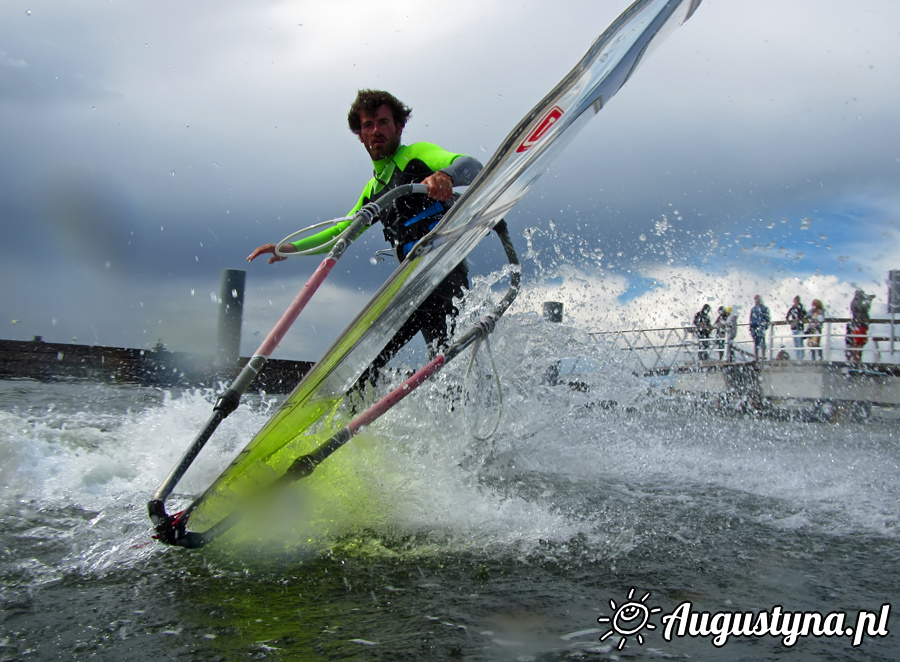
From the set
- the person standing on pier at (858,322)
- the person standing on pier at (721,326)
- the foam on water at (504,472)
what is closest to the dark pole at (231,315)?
the foam on water at (504,472)

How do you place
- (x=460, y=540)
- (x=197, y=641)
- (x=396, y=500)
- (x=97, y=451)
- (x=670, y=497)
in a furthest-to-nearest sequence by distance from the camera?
(x=97, y=451), (x=670, y=497), (x=396, y=500), (x=460, y=540), (x=197, y=641)

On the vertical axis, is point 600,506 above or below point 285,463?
below

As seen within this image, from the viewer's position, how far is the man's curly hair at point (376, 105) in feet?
11.5

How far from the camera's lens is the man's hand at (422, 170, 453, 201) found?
9.18 ft

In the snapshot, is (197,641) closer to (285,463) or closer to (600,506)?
(285,463)

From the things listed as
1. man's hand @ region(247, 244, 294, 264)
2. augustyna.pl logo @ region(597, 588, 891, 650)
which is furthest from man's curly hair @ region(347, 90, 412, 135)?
augustyna.pl logo @ region(597, 588, 891, 650)

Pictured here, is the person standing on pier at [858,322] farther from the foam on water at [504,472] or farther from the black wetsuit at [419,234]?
the black wetsuit at [419,234]

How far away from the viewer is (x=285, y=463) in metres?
2.22

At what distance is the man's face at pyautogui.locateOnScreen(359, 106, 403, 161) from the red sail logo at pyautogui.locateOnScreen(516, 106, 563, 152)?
120 centimetres

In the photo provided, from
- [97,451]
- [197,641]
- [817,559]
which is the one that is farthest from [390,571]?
[97,451]

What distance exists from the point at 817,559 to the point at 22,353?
37.2ft

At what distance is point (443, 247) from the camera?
2.48 m

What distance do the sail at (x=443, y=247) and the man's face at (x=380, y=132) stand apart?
985 mm

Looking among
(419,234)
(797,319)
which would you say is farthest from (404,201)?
(797,319)
